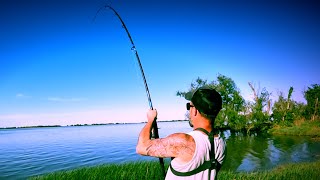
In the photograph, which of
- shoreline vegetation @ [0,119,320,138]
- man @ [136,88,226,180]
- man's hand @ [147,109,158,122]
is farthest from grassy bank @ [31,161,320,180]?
shoreline vegetation @ [0,119,320,138]

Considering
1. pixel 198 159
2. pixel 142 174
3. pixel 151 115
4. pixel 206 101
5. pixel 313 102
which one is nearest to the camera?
pixel 198 159

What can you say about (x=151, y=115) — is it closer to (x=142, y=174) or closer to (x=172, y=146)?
(x=172, y=146)

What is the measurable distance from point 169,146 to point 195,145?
0.87 ft

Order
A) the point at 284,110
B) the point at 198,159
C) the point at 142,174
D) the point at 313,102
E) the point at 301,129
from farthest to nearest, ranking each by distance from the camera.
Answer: the point at 313,102, the point at 284,110, the point at 301,129, the point at 142,174, the point at 198,159

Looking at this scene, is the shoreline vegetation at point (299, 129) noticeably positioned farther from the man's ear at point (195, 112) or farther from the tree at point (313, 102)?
the man's ear at point (195, 112)

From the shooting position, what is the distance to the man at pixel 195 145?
2.47 metres

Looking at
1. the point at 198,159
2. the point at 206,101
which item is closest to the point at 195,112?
the point at 206,101

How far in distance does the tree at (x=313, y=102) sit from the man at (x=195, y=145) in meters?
63.0

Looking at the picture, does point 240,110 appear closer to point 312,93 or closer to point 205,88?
point 312,93

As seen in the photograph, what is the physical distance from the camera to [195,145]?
247 centimetres

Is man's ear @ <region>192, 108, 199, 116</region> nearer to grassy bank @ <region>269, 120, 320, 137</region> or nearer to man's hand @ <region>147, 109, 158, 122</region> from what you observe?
man's hand @ <region>147, 109, 158, 122</region>

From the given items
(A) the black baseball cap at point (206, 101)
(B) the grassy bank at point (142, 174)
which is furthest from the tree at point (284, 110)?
(A) the black baseball cap at point (206, 101)

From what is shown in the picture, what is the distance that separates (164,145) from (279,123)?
58396 mm

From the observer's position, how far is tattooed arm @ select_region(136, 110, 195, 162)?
247 centimetres
